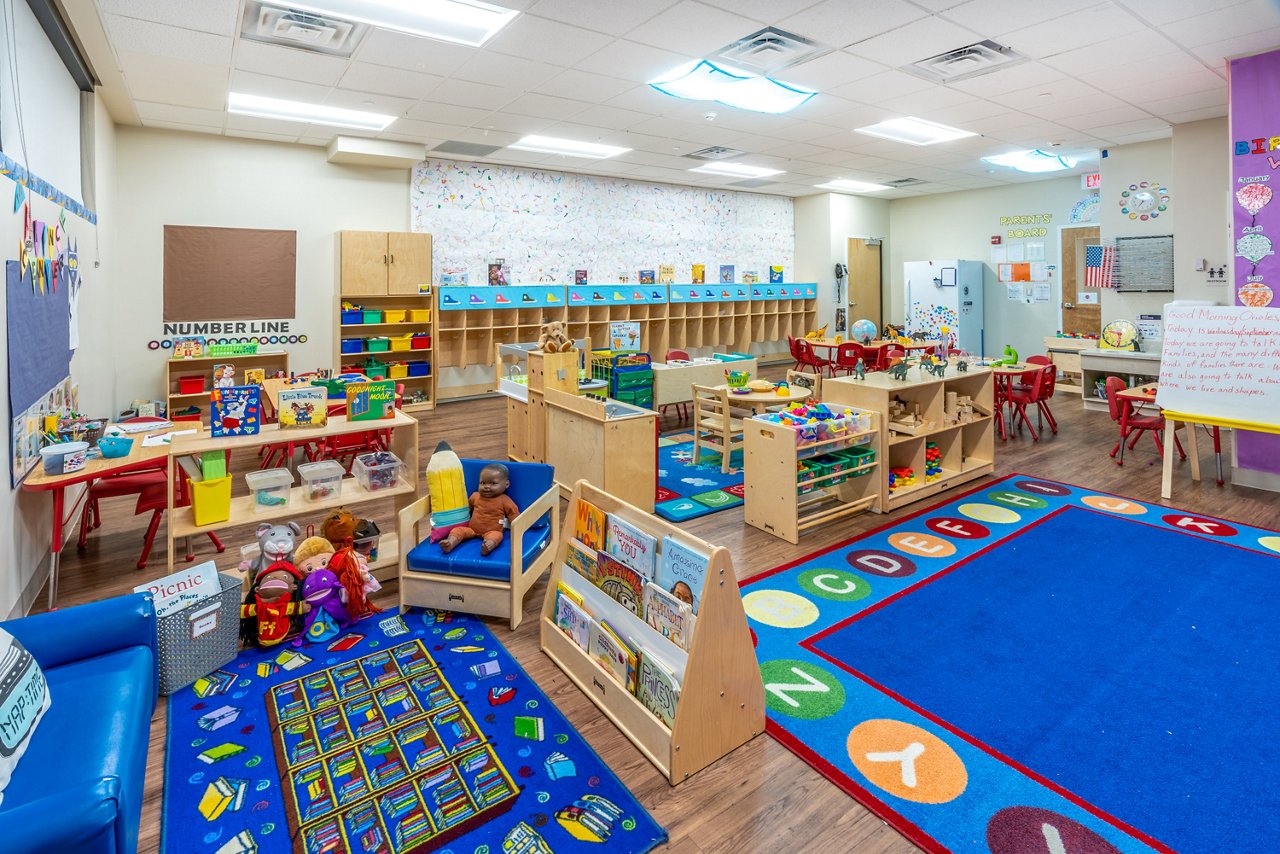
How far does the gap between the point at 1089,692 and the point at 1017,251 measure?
11.4m

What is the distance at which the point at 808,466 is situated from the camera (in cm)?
470

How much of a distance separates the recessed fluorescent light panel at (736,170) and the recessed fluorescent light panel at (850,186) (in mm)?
1502

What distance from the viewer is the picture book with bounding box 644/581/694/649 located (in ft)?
7.66

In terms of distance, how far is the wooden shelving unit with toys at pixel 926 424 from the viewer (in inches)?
201

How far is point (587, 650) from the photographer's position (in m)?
2.84

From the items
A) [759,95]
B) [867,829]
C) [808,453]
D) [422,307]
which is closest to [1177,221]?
[759,95]

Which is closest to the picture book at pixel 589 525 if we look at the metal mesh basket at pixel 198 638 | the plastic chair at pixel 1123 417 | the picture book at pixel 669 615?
the picture book at pixel 669 615

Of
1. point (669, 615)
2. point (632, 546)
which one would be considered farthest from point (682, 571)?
point (632, 546)

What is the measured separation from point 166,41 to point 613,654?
18.1ft

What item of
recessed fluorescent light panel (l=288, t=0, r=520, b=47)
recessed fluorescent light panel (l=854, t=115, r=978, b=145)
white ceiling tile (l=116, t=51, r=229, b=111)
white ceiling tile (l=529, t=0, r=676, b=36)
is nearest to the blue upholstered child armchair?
white ceiling tile (l=529, t=0, r=676, b=36)

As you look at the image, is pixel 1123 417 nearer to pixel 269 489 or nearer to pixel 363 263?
pixel 269 489

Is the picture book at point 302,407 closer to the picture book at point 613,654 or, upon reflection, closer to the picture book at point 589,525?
the picture book at point 589,525

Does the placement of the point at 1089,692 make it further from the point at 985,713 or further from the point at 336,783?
the point at 336,783

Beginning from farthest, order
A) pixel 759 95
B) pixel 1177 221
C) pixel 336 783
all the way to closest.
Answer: pixel 1177 221 → pixel 759 95 → pixel 336 783
